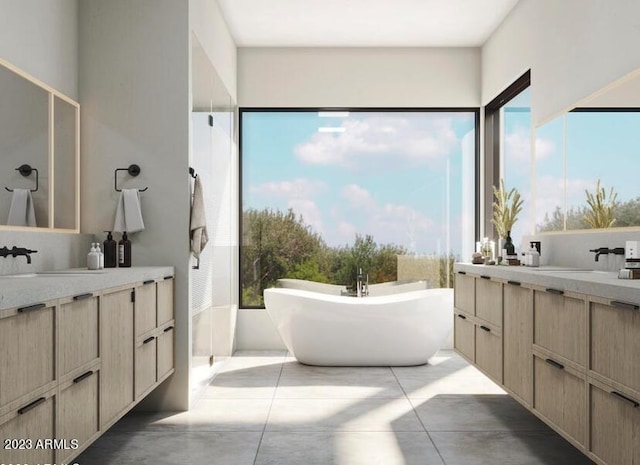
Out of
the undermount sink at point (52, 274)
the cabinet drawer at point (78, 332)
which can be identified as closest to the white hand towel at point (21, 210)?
the undermount sink at point (52, 274)

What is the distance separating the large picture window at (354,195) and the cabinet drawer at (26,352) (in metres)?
4.14

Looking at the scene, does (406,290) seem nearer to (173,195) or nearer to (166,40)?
(173,195)

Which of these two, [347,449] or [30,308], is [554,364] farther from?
[30,308]

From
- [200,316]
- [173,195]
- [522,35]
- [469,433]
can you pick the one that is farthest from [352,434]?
[522,35]

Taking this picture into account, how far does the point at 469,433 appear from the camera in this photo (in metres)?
3.59

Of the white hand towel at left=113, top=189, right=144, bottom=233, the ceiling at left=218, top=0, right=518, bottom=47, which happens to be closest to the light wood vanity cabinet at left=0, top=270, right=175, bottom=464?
the white hand towel at left=113, top=189, right=144, bottom=233

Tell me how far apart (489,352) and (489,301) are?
310 mm

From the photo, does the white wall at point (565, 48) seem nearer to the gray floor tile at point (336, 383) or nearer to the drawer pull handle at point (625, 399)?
the drawer pull handle at point (625, 399)

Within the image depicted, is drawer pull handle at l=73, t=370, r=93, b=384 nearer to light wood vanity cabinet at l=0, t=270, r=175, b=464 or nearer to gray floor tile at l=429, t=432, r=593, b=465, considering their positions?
light wood vanity cabinet at l=0, t=270, r=175, b=464

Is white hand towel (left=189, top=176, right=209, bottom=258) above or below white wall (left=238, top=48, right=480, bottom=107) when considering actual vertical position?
below

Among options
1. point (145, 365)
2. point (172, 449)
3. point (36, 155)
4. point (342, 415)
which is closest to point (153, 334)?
point (145, 365)

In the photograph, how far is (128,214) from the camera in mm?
3889

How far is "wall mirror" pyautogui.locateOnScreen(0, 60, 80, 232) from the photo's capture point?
9.91 ft

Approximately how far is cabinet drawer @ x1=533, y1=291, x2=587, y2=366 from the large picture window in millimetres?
3253
